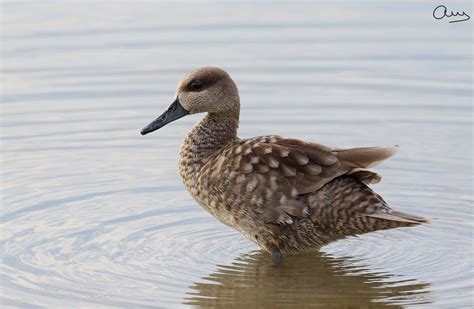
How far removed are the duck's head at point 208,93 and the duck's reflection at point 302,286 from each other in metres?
1.18

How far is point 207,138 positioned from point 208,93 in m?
0.35

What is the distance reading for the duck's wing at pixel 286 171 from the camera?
840cm

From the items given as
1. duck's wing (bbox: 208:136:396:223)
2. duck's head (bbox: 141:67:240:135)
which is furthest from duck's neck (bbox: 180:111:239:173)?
duck's wing (bbox: 208:136:396:223)

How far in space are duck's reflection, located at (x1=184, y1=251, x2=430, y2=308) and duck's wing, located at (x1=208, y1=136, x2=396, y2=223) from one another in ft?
1.44

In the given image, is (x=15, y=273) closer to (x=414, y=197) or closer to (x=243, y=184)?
(x=243, y=184)

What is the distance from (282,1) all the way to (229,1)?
697 millimetres

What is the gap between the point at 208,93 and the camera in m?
9.23

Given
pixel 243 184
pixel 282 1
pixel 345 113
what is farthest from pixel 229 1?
pixel 243 184

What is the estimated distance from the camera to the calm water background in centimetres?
837

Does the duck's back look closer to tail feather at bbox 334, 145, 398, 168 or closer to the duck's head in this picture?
tail feather at bbox 334, 145, 398, 168

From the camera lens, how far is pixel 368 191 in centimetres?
845
